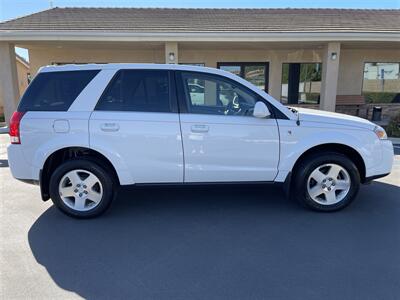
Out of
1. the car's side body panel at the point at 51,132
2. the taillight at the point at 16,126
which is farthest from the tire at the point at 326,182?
the taillight at the point at 16,126

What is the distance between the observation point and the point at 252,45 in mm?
12305

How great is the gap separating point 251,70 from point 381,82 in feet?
19.4

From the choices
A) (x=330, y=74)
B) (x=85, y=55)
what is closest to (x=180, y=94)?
(x=330, y=74)

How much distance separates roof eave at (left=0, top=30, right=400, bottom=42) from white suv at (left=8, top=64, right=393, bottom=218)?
23.7 ft

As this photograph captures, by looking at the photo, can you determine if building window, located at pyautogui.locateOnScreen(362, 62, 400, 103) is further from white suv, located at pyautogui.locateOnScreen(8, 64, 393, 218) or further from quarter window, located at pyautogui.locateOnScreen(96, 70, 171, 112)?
quarter window, located at pyautogui.locateOnScreen(96, 70, 171, 112)

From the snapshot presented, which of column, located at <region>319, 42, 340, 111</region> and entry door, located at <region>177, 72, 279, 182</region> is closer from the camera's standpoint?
entry door, located at <region>177, 72, 279, 182</region>

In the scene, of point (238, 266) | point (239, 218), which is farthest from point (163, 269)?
point (239, 218)

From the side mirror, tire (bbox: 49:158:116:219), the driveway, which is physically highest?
the side mirror

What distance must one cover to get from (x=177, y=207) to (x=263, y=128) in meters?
1.57

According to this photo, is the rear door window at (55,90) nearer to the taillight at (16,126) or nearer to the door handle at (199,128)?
the taillight at (16,126)

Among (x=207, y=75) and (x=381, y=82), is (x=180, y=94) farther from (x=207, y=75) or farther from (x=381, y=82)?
(x=381, y=82)

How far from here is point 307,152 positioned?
411 centimetres

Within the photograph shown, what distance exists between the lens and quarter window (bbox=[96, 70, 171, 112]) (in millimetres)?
3871

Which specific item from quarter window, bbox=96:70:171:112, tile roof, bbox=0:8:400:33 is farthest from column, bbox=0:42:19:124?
quarter window, bbox=96:70:171:112
